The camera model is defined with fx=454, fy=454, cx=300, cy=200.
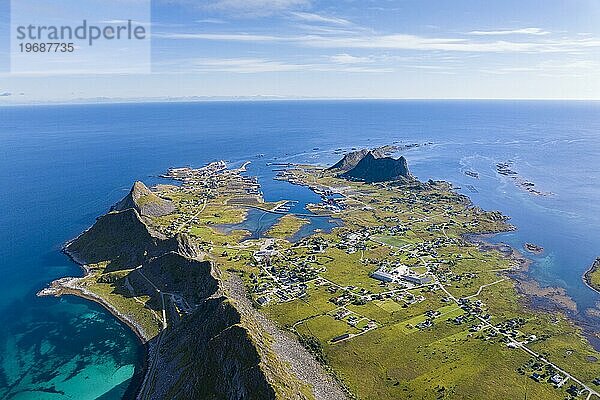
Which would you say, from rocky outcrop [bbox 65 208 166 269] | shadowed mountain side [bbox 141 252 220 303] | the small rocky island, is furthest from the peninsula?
the small rocky island

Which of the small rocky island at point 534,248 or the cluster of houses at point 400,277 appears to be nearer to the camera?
the cluster of houses at point 400,277

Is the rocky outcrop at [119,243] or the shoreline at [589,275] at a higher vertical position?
the rocky outcrop at [119,243]

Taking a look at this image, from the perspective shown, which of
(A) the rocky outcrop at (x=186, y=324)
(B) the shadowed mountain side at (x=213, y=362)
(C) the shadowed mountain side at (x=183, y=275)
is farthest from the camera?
(C) the shadowed mountain side at (x=183, y=275)

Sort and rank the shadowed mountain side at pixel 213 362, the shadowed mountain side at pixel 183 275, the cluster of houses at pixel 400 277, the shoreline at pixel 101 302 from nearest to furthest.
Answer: the shadowed mountain side at pixel 213 362
the shoreline at pixel 101 302
the shadowed mountain side at pixel 183 275
the cluster of houses at pixel 400 277

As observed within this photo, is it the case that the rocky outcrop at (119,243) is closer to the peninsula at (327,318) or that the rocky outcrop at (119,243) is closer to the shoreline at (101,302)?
the peninsula at (327,318)

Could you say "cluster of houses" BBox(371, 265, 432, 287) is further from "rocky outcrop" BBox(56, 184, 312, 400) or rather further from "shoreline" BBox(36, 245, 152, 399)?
"shoreline" BBox(36, 245, 152, 399)

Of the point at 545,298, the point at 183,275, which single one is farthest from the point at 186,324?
the point at 545,298

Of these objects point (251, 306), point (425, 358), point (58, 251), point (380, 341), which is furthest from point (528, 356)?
point (58, 251)

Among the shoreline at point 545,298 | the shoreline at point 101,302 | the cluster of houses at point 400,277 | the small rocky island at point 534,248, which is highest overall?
the small rocky island at point 534,248

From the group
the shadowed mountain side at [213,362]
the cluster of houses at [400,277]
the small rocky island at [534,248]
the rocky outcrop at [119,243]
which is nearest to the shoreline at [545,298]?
the small rocky island at [534,248]
